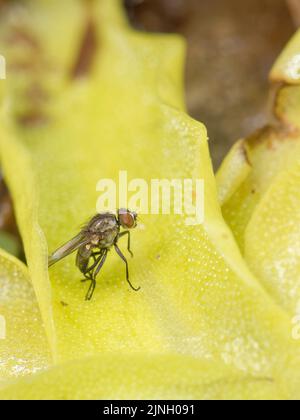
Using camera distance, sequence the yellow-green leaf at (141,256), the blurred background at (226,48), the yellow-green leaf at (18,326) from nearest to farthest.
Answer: the yellow-green leaf at (141,256) → the yellow-green leaf at (18,326) → the blurred background at (226,48)

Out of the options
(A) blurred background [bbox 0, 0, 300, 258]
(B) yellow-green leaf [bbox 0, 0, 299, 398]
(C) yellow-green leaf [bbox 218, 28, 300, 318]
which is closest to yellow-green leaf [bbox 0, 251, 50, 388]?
(B) yellow-green leaf [bbox 0, 0, 299, 398]

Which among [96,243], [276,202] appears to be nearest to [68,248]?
[96,243]

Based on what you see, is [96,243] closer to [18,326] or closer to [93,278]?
[93,278]

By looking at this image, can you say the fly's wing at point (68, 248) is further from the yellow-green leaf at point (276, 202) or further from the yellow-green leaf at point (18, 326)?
the yellow-green leaf at point (276, 202)

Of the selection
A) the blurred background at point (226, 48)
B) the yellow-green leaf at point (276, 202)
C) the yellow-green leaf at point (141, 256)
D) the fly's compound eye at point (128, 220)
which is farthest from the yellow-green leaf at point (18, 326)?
the blurred background at point (226, 48)

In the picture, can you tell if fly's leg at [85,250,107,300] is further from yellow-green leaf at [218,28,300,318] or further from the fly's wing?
yellow-green leaf at [218,28,300,318]
